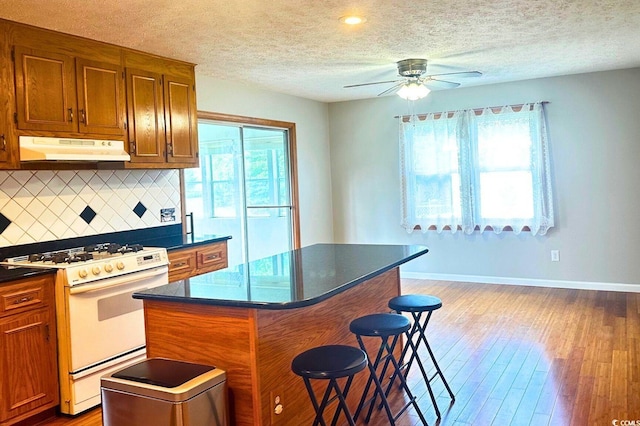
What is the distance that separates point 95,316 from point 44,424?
65 cm

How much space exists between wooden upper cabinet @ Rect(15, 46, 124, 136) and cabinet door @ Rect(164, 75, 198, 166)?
1.56 ft

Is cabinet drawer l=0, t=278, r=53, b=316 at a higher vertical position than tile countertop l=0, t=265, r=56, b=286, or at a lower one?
lower

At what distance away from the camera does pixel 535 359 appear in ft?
12.2

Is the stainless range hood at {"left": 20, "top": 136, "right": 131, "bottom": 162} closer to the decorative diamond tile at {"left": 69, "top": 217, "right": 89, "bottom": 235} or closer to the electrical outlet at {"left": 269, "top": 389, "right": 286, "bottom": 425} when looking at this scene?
the decorative diamond tile at {"left": 69, "top": 217, "right": 89, "bottom": 235}

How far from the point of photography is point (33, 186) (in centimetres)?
A: 360

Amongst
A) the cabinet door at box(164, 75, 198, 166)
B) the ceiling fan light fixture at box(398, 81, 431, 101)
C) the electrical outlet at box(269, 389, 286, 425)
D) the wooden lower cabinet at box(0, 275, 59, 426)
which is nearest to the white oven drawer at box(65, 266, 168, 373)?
the wooden lower cabinet at box(0, 275, 59, 426)

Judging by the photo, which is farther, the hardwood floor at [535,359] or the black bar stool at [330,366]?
the hardwood floor at [535,359]

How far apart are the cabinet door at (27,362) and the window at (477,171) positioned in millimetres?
4589

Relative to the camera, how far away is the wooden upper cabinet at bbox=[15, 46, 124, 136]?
10.7 feet

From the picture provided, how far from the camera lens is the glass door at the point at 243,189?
206 inches

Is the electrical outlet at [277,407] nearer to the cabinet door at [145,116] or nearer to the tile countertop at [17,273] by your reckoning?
the tile countertop at [17,273]

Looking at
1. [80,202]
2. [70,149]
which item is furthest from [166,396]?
[80,202]

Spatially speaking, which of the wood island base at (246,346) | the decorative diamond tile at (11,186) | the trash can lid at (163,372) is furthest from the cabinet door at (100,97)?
the trash can lid at (163,372)

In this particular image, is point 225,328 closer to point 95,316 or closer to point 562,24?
point 95,316
